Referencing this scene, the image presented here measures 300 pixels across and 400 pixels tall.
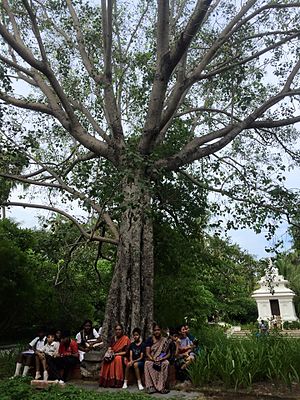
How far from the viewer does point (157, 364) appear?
6.67 m

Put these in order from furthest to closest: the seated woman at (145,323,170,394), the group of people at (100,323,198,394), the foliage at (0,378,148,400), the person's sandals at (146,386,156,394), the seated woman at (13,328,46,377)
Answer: the seated woman at (13,328,46,377) < the group of people at (100,323,198,394) < the seated woman at (145,323,170,394) < the person's sandals at (146,386,156,394) < the foliage at (0,378,148,400)

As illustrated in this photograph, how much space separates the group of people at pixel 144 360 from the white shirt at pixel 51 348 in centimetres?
104

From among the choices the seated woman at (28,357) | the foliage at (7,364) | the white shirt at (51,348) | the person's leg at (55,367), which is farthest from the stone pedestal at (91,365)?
the foliage at (7,364)

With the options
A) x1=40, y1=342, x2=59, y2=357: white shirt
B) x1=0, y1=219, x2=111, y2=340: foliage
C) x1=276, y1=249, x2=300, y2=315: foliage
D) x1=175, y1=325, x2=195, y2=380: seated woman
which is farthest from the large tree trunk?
x1=276, y1=249, x2=300, y2=315: foliage

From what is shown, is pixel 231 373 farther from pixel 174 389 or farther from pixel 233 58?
pixel 233 58

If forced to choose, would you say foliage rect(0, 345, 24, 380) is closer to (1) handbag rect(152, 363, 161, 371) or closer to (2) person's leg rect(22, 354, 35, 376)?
(2) person's leg rect(22, 354, 35, 376)

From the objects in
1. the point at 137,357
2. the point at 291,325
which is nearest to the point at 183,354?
the point at 137,357

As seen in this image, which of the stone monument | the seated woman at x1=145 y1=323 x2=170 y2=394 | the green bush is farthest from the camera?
the stone monument

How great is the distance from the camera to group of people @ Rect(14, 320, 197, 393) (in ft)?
22.0

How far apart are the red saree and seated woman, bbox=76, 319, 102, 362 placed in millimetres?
856

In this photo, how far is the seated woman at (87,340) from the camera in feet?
26.0

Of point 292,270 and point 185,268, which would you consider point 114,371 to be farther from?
Answer: point 292,270

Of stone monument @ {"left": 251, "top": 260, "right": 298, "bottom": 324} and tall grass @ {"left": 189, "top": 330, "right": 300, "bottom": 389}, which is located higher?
stone monument @ {"left": 251, "top": 260, "right": 298, "bottom": 324}

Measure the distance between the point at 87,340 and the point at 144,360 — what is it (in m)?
1.76
